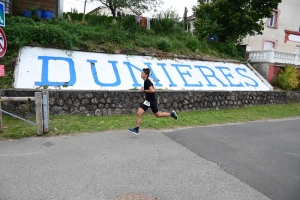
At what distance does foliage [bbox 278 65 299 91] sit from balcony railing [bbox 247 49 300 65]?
39.1 inches

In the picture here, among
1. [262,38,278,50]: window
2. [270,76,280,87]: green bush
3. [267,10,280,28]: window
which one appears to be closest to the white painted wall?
[270,76,280,87]: green bush

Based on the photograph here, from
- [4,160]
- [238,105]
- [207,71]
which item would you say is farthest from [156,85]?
[4,160]

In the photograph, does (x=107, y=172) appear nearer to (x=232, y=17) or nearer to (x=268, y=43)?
(x=232, y=17)

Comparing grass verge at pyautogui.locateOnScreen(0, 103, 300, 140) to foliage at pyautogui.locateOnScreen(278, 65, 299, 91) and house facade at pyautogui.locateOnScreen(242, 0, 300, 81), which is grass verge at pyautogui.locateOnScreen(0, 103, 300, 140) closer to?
foliage at pyautogui.locateOnScreen(278, 65, 299, 91)

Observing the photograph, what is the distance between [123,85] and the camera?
854 centimetres

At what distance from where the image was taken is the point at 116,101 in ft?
25.7

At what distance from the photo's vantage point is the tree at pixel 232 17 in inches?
546

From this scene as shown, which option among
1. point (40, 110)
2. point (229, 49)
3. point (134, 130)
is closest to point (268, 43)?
point (229, 49)

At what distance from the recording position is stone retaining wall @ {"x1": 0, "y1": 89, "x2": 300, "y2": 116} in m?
6.66

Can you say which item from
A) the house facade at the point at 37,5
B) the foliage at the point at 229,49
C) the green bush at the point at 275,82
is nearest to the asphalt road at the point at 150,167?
the green bush at the point at 275,82

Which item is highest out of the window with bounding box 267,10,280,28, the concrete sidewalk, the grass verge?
the window with bounding box 267,10,280,28

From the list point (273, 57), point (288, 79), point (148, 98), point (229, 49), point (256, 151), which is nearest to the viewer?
point (256, 151)

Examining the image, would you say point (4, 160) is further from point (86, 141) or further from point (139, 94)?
point (139, 94)

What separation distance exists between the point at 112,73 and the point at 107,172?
5.63 m
